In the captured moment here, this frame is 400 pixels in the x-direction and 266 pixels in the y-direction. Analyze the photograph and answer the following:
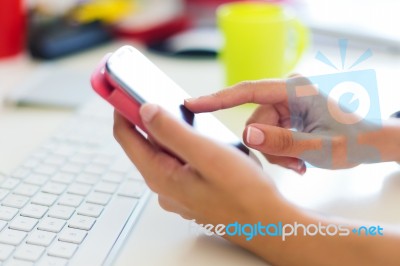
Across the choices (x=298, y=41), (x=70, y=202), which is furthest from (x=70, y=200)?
(x=298, y=41)

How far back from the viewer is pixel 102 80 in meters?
0.43

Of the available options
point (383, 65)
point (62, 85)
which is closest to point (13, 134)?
point (62, 85)

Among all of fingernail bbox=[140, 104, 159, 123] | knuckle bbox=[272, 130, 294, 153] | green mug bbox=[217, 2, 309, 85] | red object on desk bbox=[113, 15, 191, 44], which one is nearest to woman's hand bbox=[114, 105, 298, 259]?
fingernail bbox=[140, 104, 159, 123]

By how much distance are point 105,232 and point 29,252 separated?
69 mm

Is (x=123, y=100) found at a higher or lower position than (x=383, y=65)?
higher

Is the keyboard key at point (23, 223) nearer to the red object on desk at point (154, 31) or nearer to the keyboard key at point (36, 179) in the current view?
the keyboard key at point (36, 179)

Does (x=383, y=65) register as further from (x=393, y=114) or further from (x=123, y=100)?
(x=123, y=100)

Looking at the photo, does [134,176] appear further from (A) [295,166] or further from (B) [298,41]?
(B) [298,41]

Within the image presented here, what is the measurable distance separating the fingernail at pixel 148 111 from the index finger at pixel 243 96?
10 cm

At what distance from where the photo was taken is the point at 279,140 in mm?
510

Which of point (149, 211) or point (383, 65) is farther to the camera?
point (383, 65)

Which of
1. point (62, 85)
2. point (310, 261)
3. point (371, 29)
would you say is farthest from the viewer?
point (371, 29)

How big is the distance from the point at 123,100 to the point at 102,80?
3 centimetres

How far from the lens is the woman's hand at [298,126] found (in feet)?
1.68
